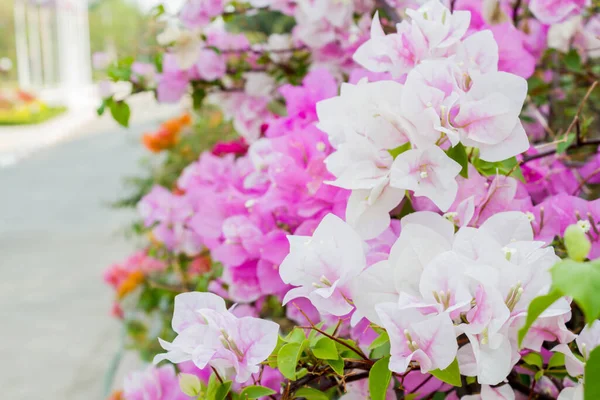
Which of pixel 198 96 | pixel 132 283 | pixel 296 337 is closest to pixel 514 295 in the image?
pixel 296 337

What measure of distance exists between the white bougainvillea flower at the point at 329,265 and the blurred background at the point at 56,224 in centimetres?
67

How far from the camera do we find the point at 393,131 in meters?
0.40

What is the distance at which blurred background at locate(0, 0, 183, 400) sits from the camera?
2.59 metres

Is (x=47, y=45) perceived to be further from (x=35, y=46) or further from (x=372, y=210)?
(x=372, y=210)

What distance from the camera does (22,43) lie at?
1380cm

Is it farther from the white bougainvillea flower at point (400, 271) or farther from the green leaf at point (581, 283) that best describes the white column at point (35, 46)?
the green leaf at point (581, 283)

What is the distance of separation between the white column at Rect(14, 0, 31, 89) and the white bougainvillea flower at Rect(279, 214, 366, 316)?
14.6 m

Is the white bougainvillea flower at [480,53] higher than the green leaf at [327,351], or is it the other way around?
the white bougainvillea flower at [480,53]

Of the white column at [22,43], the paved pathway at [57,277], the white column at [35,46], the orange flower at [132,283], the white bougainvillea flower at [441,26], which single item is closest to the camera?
the white bougainvillea flower at [441,26]

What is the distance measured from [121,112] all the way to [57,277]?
3280 millimetres

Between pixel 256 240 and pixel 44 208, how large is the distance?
535cm

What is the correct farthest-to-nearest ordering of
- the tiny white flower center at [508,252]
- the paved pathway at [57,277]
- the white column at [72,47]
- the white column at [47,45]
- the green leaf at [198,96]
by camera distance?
the white column at [72,47] → the white column at [47,45] → the paved pathway at [57,277] → the green leaf at [198,96] → the tiny white flower center at [508,252]

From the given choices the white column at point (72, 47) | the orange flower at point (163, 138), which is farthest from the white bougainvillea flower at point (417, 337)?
the white column at point (72, 47)

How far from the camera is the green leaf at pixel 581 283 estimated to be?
9.2 inches
